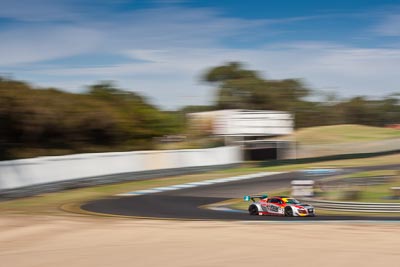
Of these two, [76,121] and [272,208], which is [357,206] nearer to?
[272,208]

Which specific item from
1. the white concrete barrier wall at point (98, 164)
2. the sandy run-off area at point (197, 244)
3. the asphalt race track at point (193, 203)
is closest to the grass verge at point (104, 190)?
the white concrete barrier wall at point (98, 164)

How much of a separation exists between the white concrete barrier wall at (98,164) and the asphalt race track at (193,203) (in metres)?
3.44

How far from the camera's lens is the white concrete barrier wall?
26016 millimetres

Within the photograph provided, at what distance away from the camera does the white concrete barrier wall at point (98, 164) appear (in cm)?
2602

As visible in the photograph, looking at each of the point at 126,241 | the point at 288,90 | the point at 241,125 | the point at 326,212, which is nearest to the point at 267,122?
the point at 241,125

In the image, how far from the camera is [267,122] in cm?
5053

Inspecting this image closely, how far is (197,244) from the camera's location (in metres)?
13.3

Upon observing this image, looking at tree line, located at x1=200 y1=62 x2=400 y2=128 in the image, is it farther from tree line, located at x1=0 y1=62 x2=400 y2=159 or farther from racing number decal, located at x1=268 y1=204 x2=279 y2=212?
racing number decal, located at x1=268 y1=204 x2=279 y2=212

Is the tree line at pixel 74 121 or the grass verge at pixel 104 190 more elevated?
the tree line at pixel 74 121

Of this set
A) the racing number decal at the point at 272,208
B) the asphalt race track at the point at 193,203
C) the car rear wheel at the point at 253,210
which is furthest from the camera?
the car rear wheel at the point at 253,210

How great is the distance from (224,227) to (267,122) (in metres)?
34.9

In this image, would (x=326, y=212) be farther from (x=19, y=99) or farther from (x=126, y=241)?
(x=19, y=99)

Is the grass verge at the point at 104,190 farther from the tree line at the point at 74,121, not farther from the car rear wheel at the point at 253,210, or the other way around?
the tree line at the point at 74,121

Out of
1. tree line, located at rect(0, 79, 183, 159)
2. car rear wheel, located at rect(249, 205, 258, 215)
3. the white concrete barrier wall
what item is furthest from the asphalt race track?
tree line, located at rect(0, 79, 183, 159)
